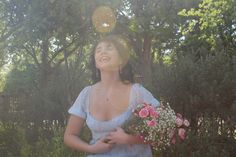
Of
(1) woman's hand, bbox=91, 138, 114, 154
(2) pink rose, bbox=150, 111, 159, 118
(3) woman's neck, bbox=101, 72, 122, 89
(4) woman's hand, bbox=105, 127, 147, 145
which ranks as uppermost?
(3) woman's neck, bbox=101, 72, 122, 89

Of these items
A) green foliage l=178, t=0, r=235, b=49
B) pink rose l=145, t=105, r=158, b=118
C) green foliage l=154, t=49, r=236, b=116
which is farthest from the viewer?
green foliage l=178, t=0, r=235, b=49

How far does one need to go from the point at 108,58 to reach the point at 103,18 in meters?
4.71

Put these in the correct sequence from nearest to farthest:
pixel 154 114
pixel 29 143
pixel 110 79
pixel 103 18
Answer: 1. pixel 154 114
2. pixel 110 79
3. pixel 103 18
4. pixel 29 143

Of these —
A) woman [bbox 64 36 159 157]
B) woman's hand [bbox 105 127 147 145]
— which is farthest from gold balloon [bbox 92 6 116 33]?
woman's hand [bbox 105 127 147 145]

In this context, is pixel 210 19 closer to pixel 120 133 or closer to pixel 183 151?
pixel 183 151

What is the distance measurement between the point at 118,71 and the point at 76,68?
700cm

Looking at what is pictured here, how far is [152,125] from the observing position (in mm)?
2553

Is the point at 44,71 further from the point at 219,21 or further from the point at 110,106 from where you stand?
the point at 110,106

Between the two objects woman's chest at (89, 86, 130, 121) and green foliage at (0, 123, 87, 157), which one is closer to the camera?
woman's chest at (89, 86, 130, 121)

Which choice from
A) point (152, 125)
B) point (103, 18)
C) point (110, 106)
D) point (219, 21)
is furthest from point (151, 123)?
point (219, 21)

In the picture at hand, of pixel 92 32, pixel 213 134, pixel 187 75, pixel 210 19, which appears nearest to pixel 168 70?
pixel 187 75

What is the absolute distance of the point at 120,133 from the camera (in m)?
2.48

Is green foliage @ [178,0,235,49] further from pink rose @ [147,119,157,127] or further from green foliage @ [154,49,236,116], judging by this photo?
pink rose @ [147,119,157,127]

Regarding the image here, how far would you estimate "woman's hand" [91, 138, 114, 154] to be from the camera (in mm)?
2513
